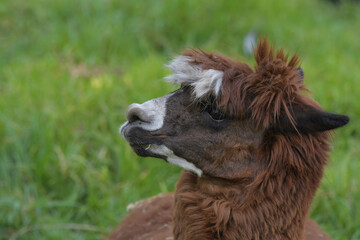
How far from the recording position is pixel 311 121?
6.75 feet

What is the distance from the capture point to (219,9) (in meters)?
6.34

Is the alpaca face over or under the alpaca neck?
over

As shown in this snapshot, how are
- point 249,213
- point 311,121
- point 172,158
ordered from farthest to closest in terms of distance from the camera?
point 172,158 < point 249,213 < point 311,121

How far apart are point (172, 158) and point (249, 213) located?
419mm

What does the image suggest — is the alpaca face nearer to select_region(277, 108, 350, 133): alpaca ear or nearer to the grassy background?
select_region(277, 108, 350, 133): alpaca ear

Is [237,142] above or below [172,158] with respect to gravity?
above

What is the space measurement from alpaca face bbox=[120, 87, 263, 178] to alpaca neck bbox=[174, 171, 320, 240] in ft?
0.33

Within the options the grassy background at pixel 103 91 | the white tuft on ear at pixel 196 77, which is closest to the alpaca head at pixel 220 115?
the white tuft on ear at pixel 196 77

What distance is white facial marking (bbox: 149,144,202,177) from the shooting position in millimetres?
2285

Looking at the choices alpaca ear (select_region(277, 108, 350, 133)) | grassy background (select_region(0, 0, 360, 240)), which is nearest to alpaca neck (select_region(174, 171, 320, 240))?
alpaca ear (select_region(277, 108, 350, 133))

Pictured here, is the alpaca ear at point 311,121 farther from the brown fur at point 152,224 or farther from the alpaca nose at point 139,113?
the brown fur at point 152,224

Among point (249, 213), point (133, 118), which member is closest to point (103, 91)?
point (133, 118)

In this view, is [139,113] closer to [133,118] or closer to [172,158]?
[133,118]

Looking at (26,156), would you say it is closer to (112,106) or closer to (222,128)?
(112,106)
